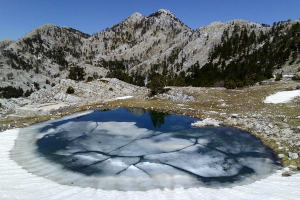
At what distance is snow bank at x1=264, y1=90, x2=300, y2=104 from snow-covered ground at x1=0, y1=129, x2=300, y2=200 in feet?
90.1

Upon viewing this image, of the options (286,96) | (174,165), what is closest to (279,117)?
(286,96)

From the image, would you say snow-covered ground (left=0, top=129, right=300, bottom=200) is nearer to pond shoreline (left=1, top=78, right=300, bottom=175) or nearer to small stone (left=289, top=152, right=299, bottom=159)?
pond shoreline (left=1, top=78, right=300, bottom=175)

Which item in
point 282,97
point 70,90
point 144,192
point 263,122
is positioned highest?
point 70,90

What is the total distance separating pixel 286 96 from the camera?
124 ft

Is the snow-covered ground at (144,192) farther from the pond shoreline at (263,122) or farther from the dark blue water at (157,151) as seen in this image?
the pond shoreline at (263,122)

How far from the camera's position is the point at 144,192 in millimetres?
11484

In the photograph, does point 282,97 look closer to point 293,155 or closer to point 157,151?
point 293,155

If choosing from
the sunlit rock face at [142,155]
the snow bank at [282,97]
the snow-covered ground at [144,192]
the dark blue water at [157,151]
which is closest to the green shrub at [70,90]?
the dark blue water at [157,151]

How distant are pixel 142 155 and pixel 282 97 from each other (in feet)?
107

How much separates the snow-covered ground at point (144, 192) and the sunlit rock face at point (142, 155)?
665 mm

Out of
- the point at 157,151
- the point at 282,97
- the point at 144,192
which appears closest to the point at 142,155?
the point at 157,151

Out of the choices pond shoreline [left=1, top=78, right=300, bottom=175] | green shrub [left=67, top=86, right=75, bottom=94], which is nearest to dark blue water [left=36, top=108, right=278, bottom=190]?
pond shoreline [left=1, top=78, right=300, bottom=175]

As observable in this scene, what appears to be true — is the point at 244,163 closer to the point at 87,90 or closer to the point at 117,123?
the point at 117,123

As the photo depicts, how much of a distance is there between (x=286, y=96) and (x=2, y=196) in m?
42.9
